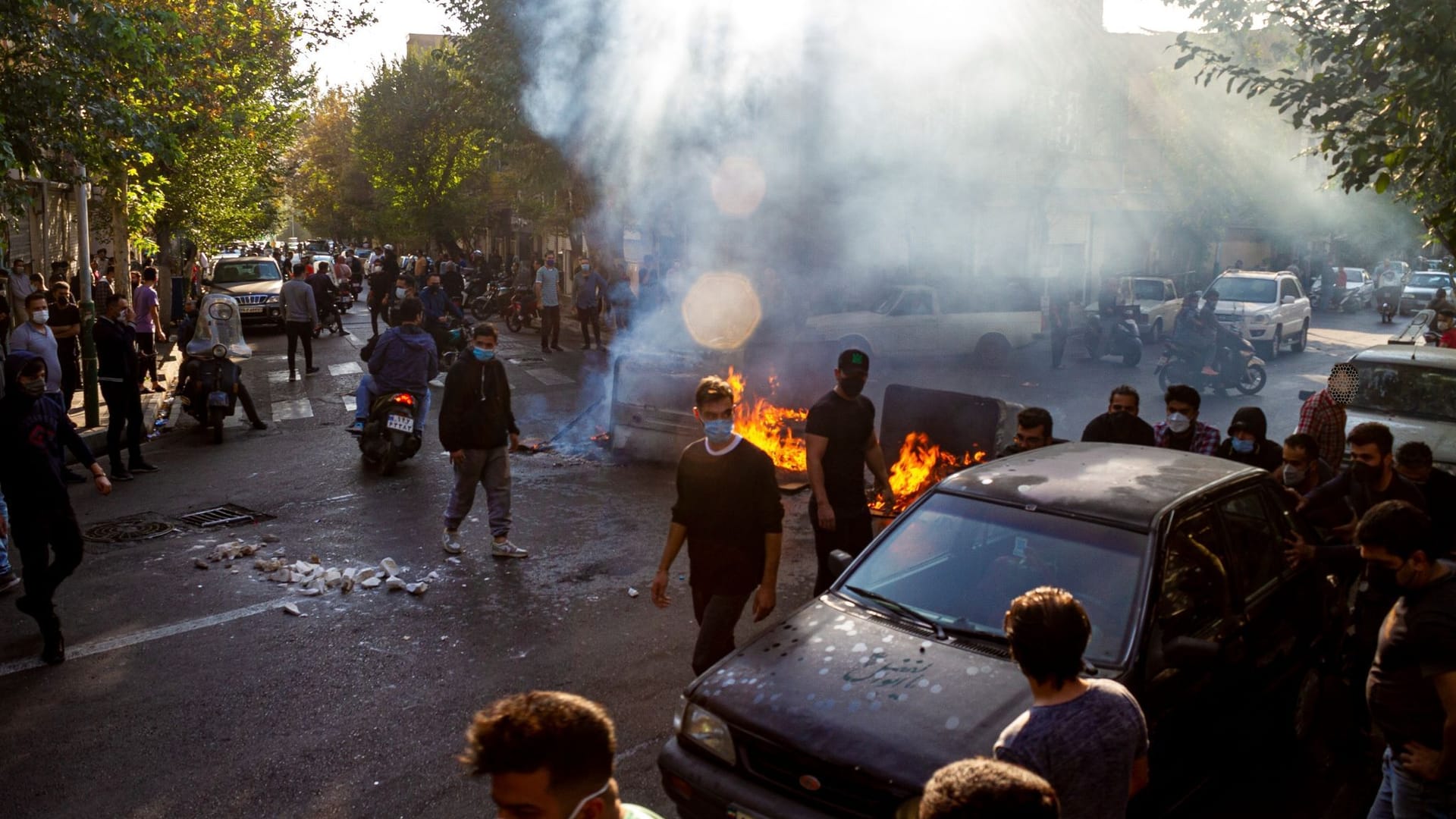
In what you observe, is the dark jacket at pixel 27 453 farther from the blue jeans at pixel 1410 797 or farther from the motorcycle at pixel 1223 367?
the motorcycle at pixel 1223 367

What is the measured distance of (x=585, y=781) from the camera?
79.6 inches

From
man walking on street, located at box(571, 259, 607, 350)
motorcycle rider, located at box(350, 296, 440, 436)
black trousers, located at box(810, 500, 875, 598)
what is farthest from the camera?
man walking on street, located at box(571, 259, 607, 350)

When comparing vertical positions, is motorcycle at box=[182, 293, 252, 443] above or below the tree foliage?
below

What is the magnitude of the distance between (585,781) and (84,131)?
10.8 m

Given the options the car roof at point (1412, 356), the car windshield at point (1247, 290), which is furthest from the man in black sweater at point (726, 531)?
the car windshield at point (1247, 290)

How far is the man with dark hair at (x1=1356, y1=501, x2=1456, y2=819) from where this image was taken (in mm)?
3131

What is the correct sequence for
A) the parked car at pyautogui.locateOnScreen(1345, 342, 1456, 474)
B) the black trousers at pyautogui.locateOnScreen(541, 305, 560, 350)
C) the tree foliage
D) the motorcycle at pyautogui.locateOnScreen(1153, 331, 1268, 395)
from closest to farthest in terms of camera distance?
the tree foliage → the parked car at pyautogui.locateOnScreen(1345, 342, 1456, 474) → the motorcycle at pyautogui.locateOnScreen(1153, 331, 1268, 395) → the black trousers at pyautogui.locateOnScreen(541, 305, 560, 350)

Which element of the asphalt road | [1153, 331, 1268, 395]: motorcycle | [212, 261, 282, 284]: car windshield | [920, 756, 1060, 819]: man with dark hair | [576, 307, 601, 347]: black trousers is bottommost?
the asphalt road

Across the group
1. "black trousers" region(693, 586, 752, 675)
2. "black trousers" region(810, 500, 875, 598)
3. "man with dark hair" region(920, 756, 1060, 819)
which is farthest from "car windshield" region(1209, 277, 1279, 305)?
"man with dark hair" region(920, 756, 1060, 819)

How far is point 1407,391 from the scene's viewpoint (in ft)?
32.0

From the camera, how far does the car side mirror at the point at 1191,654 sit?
12.1 feet

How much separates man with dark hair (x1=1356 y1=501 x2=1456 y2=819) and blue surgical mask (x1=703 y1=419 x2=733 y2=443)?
2538 mm

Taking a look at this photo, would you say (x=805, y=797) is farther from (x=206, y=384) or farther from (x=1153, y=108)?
(x=1153, y=108)

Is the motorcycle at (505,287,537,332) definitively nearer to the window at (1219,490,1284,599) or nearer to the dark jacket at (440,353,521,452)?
the dark jacket at (440,353,521,452)
